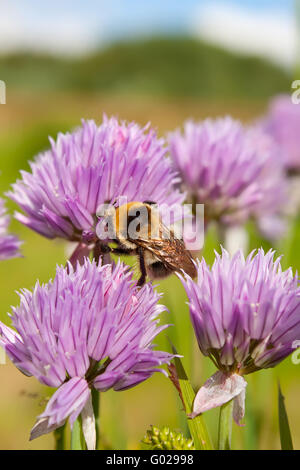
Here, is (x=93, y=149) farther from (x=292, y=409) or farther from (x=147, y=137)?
(x=292, y=409)

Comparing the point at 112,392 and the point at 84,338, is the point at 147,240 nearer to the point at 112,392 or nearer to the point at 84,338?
the point at 84,338

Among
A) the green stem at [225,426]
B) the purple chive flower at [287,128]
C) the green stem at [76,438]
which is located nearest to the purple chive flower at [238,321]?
the green stem at [225,426]

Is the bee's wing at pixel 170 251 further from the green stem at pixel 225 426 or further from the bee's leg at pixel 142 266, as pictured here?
the green stem at pixel 225 426

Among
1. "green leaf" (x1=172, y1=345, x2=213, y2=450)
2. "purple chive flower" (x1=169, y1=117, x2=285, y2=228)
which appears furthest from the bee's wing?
"purple chive flower" (x1=169, y1=117, x2=285, y2=228)

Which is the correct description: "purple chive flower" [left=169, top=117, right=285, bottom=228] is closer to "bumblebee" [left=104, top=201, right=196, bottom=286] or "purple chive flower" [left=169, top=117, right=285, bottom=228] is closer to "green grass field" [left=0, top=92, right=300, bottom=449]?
"green grass field" [left=0, top=92, right=300, bottom=449]

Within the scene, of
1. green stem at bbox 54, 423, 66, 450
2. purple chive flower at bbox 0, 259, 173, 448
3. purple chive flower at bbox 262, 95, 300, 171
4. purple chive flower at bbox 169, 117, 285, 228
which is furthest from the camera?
purple chive flower at bbox 262, 95, 300, 171

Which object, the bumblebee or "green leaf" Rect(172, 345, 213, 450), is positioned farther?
the bumblebee

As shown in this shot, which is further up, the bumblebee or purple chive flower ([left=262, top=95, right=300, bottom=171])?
purple chive flower ([left=262, top=95, right=300, bottom=171])
